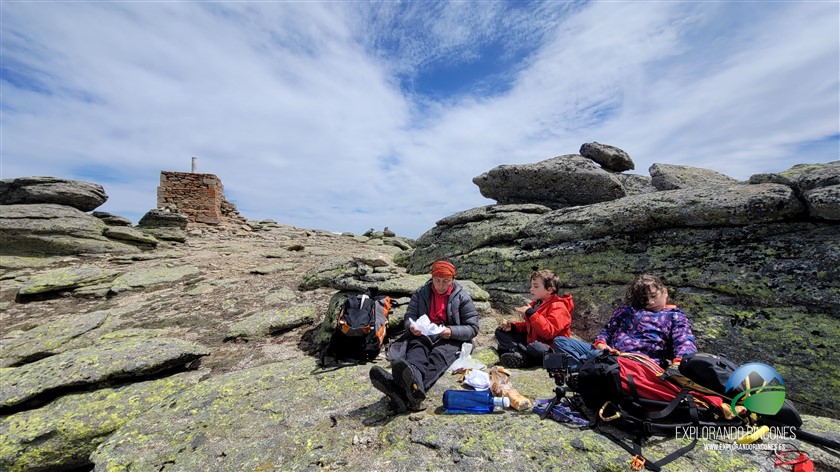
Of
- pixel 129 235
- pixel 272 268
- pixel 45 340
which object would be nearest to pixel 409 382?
pixel 45 340

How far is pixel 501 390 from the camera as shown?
5770 mm

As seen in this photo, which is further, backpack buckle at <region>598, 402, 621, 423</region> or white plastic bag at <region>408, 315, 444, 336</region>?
white plastic bag at <region>408, 315, 444, 336</region>

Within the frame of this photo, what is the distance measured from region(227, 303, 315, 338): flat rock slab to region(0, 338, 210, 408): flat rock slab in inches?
56.5

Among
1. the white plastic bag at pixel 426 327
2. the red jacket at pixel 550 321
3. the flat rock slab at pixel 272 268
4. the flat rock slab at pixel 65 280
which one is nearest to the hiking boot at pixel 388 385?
the white plastic bag at pixel 426 327

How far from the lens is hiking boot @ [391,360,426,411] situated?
539 centimetres

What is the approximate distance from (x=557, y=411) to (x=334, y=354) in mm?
4931

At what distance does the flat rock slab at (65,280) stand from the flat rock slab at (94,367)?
7.55 metres

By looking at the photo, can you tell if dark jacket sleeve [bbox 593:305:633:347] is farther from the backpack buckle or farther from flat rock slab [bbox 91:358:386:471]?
flat rock slab [bbox 91:358:386:471]

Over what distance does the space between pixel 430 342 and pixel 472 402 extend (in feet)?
4.89

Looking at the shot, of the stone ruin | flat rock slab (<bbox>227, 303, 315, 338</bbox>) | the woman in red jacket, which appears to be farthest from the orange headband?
the stone ruin

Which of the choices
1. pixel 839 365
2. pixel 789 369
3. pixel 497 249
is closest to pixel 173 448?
pixel 497 249

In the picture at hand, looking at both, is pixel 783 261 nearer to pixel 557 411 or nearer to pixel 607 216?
pixel 607 216

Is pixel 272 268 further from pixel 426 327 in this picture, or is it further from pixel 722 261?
Answer: pixel 722 261

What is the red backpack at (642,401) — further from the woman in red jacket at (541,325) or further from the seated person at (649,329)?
the woman in red jacket at (541,325)
